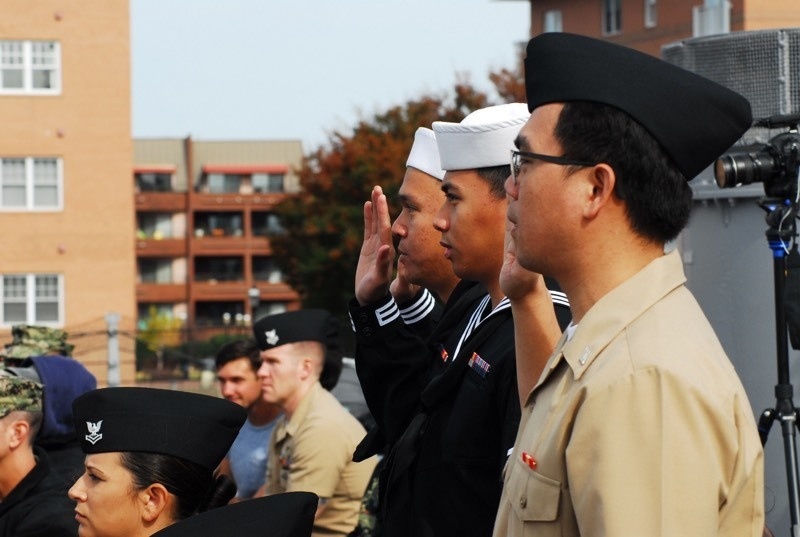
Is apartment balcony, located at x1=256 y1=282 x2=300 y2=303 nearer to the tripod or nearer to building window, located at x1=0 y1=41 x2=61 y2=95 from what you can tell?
building window, located at x1=0 y1=41 x2=61 y2=95

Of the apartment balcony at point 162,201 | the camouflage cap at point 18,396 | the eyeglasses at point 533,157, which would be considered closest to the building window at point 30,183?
the camouflage cap at point 18,396

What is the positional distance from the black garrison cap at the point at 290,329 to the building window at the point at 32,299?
28.4 metres

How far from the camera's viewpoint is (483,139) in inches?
126

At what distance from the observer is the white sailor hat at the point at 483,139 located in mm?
3199

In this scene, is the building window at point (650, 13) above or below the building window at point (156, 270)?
above

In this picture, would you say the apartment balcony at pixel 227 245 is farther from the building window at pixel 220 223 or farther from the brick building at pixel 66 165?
the brick building at pixel 66 165

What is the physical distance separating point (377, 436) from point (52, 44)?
30584mm

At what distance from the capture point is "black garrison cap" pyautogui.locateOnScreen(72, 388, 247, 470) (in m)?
3.30

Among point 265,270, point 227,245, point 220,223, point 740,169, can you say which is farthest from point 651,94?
point 220,223

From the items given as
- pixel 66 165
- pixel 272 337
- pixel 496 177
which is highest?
pixel 66 165

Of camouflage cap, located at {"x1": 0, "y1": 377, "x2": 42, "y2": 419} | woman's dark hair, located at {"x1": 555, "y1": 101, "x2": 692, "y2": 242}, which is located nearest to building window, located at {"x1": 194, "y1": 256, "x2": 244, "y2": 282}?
camouflage cap, located at {"x1": 0, "y1": 377, "x2": 42, "y2": 419}

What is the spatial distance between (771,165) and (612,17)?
131 feet

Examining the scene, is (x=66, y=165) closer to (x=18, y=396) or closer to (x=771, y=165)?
(x=18, y=396)

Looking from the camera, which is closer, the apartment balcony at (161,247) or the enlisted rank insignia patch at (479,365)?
the enlisted rank insignia patch at (479,365)
